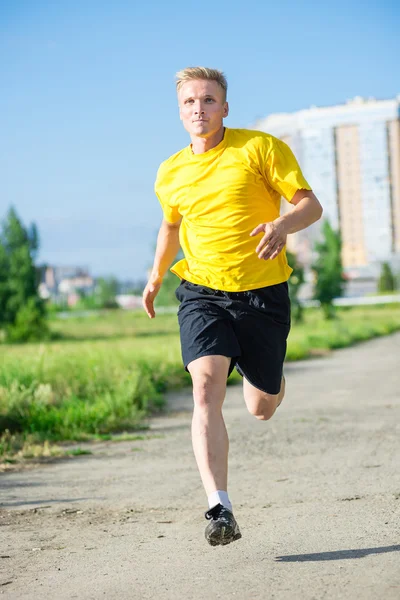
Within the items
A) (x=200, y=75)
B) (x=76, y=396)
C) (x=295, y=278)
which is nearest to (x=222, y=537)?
(x=200, y=75)

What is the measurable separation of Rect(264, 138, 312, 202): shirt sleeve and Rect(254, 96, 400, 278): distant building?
14026 centimetres

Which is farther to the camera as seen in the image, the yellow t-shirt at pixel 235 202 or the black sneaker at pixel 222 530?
the yellow t-shirt at pixel 235 202

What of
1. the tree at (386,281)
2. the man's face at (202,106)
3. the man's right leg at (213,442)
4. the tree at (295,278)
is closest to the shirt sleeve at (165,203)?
the man's face at (202,106)

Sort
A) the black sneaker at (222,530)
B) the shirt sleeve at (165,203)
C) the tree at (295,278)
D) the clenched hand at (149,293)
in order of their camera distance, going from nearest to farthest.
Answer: the black sneaker at (222,530) → the shirt sleeve at (165,203) → the clenched hand at (149,293) → the tree at (295,278)

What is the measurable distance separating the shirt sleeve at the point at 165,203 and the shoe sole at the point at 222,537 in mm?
1775

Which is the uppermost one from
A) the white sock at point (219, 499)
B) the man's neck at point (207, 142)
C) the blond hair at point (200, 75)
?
the blond hair at point (200, 75)

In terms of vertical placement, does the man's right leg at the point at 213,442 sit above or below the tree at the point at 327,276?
above

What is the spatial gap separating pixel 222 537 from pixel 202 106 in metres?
2.13

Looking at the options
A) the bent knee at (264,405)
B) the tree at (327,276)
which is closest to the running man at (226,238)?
the bent knee at (264,405)

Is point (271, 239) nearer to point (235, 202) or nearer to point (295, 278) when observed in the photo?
point (235, 202)

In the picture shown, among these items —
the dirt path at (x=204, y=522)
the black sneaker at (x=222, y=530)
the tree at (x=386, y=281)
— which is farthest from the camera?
Answer: the tree at (x=386, y=281)

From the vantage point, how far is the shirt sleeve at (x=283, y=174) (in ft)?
15.2

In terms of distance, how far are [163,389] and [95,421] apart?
14.5 ft

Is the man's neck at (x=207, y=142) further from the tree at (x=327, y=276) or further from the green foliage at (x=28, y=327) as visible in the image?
the tree at (x=327, y=276)
